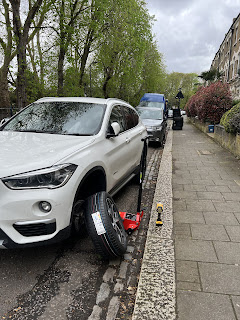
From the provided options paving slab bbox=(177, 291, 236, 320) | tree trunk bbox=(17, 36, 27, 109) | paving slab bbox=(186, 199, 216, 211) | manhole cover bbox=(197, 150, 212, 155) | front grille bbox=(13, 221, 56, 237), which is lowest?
manhole cover bbox=(197, 150, 212, 155)

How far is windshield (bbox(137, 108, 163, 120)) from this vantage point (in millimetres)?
12625

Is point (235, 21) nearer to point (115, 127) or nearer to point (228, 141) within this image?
point (228, 141)

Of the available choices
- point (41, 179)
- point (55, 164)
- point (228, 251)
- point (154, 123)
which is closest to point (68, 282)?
point (41, 179)

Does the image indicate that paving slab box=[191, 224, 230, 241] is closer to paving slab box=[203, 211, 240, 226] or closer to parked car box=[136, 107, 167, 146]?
paving slab box=[203, 211, 240, 226]

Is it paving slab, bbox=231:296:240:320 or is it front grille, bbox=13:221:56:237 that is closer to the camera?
paving slab, bbox=231:296:240:320

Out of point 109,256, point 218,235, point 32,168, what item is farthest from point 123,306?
point 218,235

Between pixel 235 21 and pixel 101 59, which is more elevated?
pixel 235 21

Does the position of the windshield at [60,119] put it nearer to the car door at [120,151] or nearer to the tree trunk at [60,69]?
the car door at [120,151]

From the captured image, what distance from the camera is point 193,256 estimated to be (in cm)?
298

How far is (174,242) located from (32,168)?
196cm

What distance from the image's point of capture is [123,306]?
7.53ft

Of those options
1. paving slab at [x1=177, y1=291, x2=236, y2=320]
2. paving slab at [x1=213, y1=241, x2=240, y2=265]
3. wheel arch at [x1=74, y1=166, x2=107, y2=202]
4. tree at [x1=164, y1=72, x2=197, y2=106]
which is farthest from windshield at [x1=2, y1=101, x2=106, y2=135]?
tree at [x1=164, y1=72, x2=197, y2=106]

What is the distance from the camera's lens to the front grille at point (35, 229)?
2400mm

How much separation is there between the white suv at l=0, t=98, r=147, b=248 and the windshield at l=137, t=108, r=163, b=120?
8.32 m
